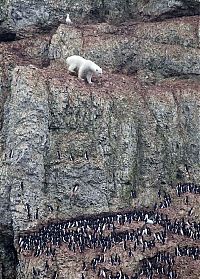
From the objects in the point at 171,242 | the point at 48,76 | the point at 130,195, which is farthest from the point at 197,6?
the point at 171,242

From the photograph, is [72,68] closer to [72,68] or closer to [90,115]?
[72,68]

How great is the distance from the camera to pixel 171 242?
2398 centimetres

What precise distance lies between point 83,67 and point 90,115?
9.13 feet

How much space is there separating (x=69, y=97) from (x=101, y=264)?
977cm

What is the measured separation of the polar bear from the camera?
29.8 metres

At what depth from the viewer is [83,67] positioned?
2977 cm

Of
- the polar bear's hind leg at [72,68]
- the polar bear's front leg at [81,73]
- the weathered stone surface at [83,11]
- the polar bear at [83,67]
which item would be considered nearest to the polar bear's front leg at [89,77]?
the polar bear at [83,67]

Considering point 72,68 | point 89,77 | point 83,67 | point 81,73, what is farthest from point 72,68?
point 89,77

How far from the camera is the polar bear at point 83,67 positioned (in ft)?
97.7

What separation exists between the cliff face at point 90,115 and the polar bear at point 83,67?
1.78 ft

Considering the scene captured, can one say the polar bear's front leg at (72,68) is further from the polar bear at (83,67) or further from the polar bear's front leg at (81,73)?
the polar bear's front leg at (81,73)

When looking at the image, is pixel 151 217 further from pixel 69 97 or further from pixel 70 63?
pixel 70 63

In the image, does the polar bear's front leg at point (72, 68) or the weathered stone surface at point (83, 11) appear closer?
the polar bear's front leg at point (72, 68)

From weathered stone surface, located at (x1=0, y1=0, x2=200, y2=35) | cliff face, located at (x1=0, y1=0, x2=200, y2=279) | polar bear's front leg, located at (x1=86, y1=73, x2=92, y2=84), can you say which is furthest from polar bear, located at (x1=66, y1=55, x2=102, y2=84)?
weathered stone surface, located at (x1=0, y1=0, x2=200, y2=35)
